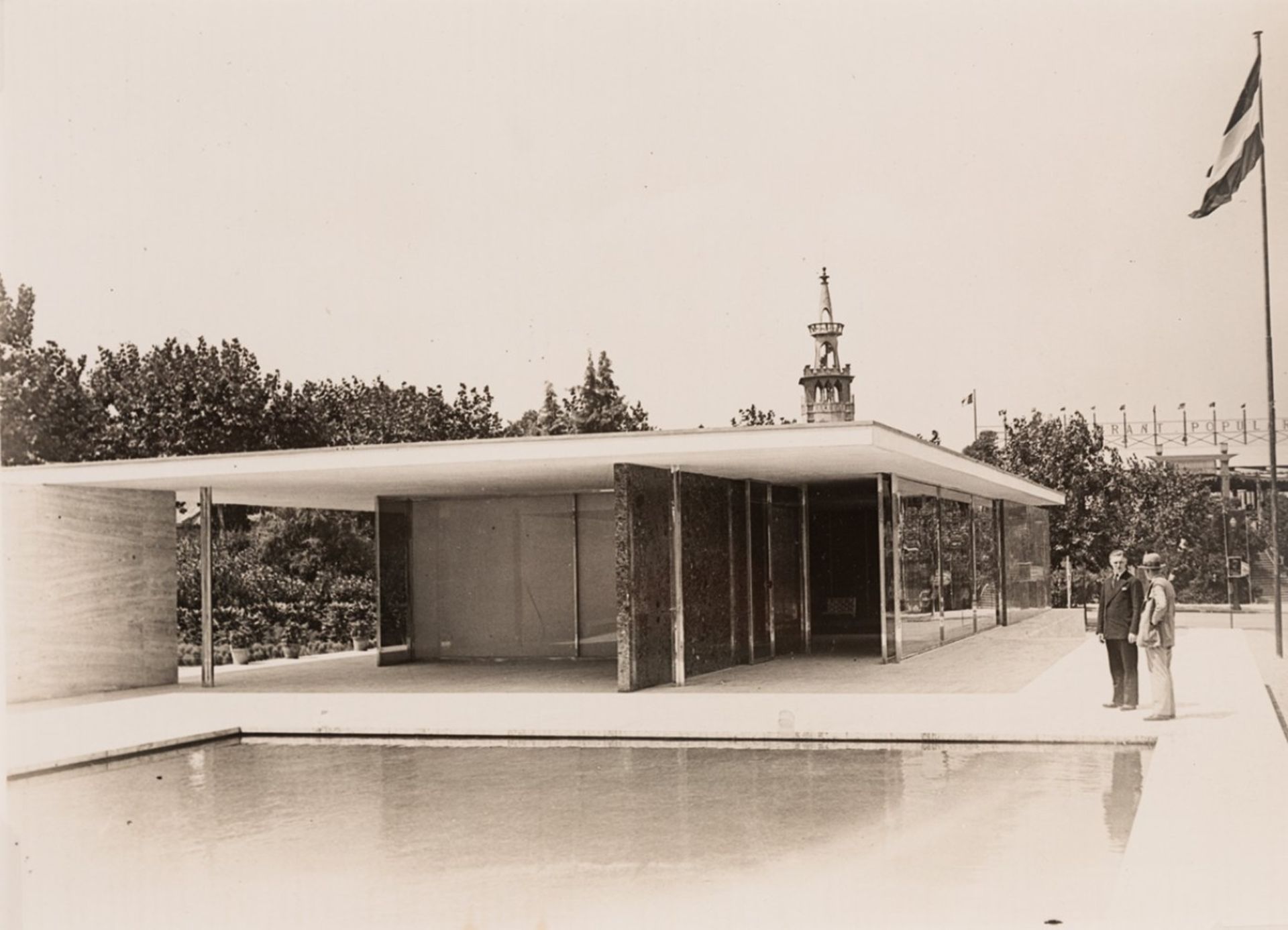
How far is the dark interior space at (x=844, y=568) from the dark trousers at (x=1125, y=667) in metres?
8.82

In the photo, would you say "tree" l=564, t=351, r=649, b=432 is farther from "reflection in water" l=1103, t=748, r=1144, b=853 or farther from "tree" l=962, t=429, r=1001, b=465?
"reflection in water" l=1103, t=748, r=1144, b=853

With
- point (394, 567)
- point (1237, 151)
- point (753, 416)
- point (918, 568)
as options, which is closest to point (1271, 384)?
point (1237, 151)

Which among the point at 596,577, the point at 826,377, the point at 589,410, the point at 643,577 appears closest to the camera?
the point at 643,577

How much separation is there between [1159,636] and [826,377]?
32921 mm

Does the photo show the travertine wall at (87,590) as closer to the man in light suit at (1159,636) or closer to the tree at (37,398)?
the man in light suit at (1159,636)

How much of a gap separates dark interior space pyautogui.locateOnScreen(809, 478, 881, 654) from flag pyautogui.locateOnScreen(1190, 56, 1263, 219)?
22.5ft

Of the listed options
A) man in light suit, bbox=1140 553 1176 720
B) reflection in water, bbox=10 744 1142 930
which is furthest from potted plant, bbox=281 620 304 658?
man in light suit, bbox=1140 553 1176 720

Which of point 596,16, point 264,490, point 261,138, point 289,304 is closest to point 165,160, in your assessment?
point 261,138

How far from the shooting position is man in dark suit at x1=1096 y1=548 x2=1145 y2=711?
12133 mm

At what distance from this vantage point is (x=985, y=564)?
2514 centimetres

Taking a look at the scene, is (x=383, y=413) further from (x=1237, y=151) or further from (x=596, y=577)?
(x=1237, y=151)

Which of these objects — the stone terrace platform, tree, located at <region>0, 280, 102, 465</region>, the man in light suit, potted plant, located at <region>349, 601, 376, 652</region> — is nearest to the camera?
the stone terrace platform

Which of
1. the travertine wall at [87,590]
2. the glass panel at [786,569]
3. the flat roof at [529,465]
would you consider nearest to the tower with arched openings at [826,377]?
the glass panel at [786,569]

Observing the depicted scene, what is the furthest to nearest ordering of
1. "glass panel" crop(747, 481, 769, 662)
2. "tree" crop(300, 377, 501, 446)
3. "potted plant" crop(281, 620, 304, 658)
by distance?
"tree" crop(300, 377, 501, 446)
"potted plant" crop(281, 620, 304, 658)
"glass panel" crop(747, 481, 769, 662)
